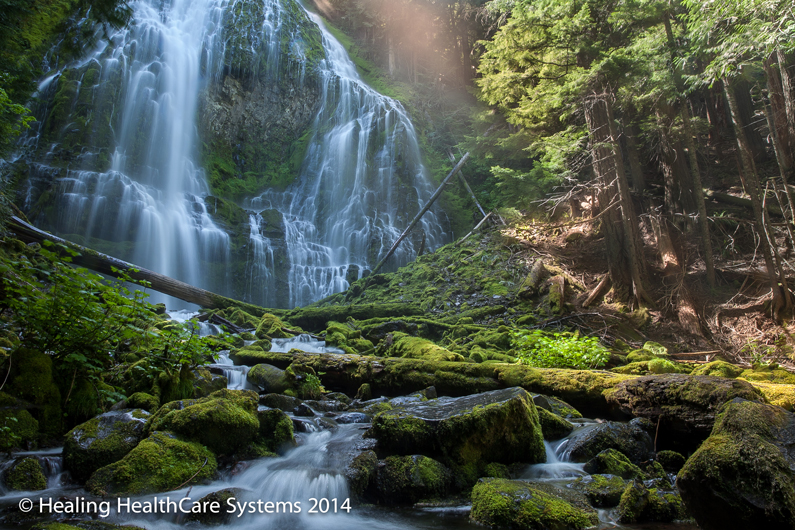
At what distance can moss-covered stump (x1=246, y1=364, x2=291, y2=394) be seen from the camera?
6.43 meters

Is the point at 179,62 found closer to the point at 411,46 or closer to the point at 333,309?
the point at 411,46

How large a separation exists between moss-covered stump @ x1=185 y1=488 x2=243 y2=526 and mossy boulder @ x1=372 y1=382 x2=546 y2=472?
1.46 metres

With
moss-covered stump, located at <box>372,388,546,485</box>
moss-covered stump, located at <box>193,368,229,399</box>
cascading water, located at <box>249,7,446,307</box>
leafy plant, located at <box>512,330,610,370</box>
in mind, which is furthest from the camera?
cascading water, located at <box>249,7,446,307</box>

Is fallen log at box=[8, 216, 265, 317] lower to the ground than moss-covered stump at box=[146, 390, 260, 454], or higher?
higher

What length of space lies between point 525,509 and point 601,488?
91 cm

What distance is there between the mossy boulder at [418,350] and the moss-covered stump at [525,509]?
12.0 feet

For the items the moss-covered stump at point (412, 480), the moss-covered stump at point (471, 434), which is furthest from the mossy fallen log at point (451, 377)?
the moss-covered stump at point (412, 480)

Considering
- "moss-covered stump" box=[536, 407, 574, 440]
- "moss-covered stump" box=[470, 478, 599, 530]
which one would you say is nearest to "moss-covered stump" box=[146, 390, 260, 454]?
"moss-covered stump" box=[470, 478, 599, 530]

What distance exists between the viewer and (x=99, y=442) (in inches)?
145

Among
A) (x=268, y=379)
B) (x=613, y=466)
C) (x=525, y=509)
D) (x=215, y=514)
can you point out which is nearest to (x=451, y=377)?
(x=613, y=466)

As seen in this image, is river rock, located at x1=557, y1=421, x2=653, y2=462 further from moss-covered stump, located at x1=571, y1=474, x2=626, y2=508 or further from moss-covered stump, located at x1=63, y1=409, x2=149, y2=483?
moss-covered stump, located at x1=63, y1=409, x2=149, y2=483

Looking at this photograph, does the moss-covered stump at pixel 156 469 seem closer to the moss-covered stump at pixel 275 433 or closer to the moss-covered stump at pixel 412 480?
the moss-covered stump at pixel 275 433

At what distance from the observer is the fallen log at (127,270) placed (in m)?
9.03

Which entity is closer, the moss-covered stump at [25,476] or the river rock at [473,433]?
the moss-covered stump at [25,476]
